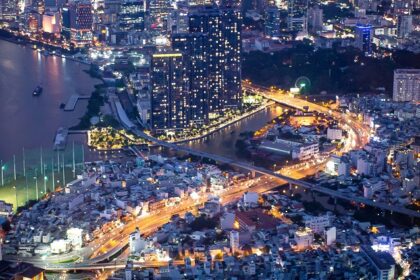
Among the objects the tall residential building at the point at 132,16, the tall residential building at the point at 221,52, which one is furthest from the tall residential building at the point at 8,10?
the tall residential building at the point at 221,52

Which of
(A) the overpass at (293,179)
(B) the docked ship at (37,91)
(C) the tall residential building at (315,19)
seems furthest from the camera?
(C) the tall residential building at (315,19)

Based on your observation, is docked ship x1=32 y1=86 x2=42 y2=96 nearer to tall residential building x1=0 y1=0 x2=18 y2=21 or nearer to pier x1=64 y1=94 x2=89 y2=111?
pier x1=64 y1=94 x2=89 y2=111

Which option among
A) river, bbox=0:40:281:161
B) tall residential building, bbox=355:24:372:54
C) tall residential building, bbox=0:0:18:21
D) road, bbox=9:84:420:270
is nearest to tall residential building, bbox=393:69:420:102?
road, bbox=9:84:420:270

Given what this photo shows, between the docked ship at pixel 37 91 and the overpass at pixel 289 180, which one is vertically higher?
the docked ship at pixel 37 91

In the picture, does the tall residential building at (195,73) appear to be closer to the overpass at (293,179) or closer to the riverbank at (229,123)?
the riverbank at (229,123)

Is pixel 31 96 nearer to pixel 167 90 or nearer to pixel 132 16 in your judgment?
pixel 167 90

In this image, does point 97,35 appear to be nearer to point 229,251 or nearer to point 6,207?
point 6,207

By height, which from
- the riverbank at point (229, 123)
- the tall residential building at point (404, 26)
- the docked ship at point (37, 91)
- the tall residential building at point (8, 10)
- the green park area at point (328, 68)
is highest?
the tall residential building at point (404, 26)
